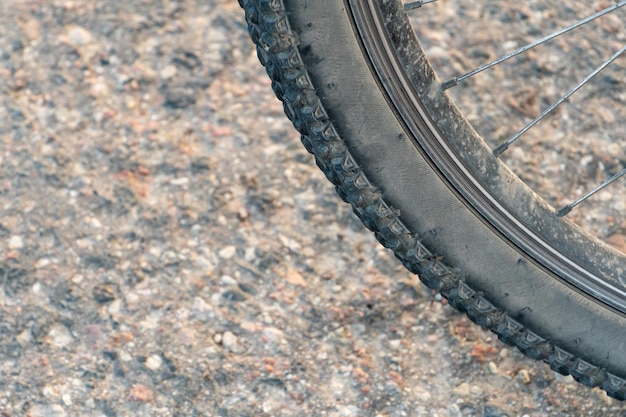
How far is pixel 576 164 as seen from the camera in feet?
6.68

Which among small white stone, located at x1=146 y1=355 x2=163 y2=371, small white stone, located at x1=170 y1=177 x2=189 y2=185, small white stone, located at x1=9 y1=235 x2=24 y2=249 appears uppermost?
small white stone, located at x1=170 y1=177 x2=189 y2=185

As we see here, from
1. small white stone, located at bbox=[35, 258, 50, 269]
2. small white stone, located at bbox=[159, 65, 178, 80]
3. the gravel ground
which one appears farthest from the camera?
small white stone, located at bbox=[159, 65, 178, 80]

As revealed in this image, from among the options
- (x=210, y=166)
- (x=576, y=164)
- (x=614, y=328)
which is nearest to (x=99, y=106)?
(x=210, y=166)

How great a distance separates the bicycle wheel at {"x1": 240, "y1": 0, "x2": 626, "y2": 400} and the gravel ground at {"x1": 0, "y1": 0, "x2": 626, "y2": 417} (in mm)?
281

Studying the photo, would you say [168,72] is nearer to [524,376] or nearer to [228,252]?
[228,252]

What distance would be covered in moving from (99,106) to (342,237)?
2.32ft

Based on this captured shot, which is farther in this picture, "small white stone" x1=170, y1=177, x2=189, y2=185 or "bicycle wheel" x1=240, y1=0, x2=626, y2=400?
"small white stone" x1=170, y1=177, x2=189, y2=185

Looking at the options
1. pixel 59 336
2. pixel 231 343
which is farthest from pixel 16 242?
pixel 231 343

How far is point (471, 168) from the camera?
136 centimetres

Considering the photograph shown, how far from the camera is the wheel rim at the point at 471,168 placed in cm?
126

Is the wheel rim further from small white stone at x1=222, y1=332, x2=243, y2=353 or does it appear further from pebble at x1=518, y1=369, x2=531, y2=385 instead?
small white stone at x1=222, y1=332, x2=243, y2=353

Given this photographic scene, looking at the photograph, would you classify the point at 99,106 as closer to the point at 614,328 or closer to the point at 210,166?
the point at 210,166

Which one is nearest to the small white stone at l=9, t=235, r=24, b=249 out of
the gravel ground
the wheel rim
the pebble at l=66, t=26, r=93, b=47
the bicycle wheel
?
the gravel ground

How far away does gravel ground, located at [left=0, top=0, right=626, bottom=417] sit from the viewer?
1624mm
